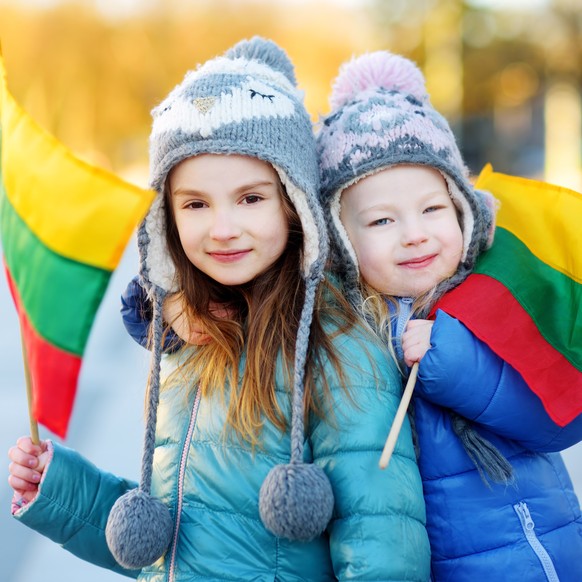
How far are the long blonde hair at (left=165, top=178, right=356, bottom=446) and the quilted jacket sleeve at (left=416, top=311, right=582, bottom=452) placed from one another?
0.71 ft

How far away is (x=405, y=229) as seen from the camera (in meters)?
2.04

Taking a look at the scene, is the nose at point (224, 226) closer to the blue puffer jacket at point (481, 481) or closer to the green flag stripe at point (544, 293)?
the blue puffer jacket at point (481, 481)

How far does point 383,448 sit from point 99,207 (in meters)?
0.78

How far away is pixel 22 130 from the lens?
1.86 metres

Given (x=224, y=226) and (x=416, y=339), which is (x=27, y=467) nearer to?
(x=224, y=226)

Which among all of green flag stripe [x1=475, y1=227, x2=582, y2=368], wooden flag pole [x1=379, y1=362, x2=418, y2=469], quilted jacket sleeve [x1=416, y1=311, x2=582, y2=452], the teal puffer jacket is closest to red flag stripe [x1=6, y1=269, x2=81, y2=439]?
the teal puffer jacket

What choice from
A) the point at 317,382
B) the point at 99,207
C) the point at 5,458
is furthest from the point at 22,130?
the point at 5,458

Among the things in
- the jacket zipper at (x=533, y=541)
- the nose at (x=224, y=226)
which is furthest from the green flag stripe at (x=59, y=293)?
the jacket zipper at (x=533, y=541)

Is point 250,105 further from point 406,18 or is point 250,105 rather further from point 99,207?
point 406,18

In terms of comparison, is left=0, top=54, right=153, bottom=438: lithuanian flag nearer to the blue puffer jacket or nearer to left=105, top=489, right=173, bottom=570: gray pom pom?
left=105, top=489, right=173, bottom=570: gray pom pom

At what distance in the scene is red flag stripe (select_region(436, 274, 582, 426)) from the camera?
192 centimetres

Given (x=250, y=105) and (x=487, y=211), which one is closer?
(x=250, y=105)

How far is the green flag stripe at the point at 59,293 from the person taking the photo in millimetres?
1701

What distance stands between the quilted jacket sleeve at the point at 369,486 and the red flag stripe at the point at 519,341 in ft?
0.84
